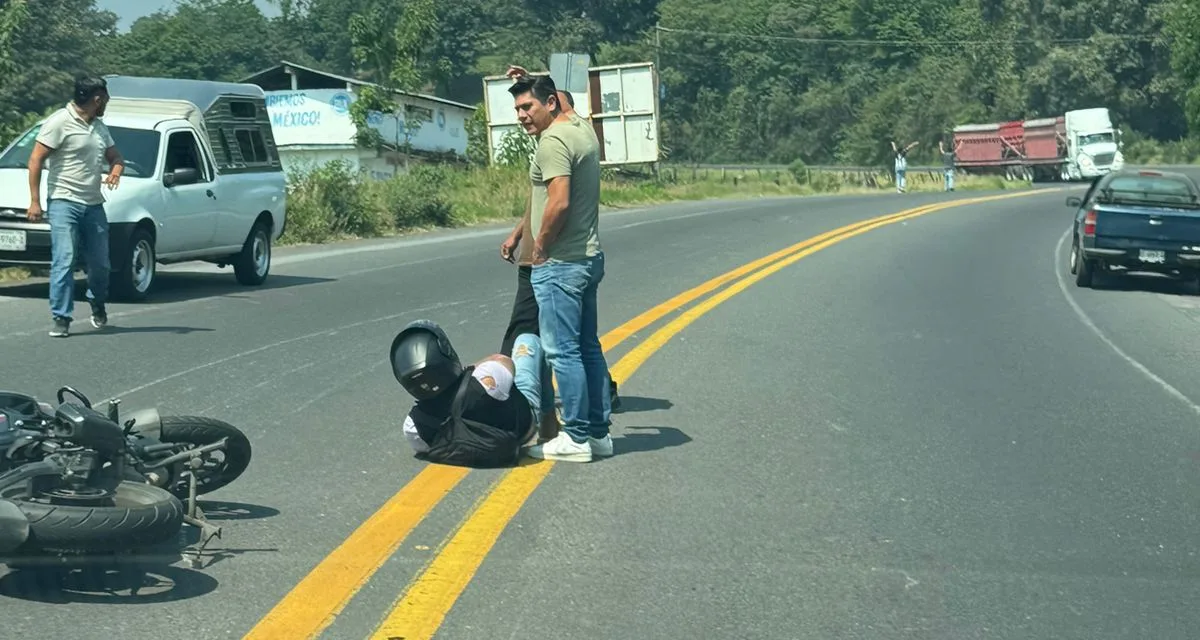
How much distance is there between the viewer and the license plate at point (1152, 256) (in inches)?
749

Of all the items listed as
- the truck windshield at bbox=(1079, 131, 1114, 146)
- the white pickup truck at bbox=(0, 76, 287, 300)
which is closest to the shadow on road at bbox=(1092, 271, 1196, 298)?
the white pickup truck at bbox=(0, 76, 287, 300)

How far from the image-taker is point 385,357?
1091 cm

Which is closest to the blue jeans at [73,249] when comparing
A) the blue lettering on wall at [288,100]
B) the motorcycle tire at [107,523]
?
the motorcycle tire at [107,523]

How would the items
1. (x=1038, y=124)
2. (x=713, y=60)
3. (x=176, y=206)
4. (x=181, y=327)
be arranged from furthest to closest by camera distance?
(x=713, y=60)
(x=1038, y=124)
(x=176, y=206)
(x=181, y=327)

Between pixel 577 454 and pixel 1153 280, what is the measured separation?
15.5 metres

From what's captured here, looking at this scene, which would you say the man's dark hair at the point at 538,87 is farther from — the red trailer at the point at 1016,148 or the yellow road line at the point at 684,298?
the red trailer at the point at 1016,148

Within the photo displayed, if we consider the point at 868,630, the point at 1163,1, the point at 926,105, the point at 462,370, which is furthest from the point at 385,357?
the point at 1163,1

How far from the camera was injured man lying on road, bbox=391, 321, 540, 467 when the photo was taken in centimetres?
733

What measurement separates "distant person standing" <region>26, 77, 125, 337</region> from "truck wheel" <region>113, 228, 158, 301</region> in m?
2.17

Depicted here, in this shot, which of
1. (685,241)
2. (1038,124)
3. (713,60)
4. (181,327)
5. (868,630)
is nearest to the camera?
(868,630)

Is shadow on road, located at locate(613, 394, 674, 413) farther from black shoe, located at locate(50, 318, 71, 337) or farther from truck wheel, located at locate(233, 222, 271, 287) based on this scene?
truck wheel, located at locate(233, 222, 271, 287)

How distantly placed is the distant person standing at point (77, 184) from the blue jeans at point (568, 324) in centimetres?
554

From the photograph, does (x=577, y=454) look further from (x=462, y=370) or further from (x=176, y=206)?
(x=176, y=206)

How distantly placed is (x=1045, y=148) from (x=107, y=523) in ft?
225
